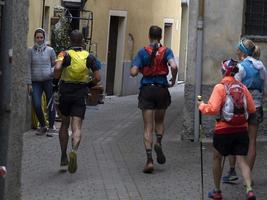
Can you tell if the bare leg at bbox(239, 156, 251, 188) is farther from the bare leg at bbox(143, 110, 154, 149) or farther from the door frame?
the door frame

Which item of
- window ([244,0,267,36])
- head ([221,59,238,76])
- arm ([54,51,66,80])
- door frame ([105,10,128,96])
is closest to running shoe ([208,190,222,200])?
head ([221,59,238,76])

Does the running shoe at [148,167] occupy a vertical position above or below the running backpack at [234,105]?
below

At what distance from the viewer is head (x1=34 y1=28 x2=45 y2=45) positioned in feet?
38.8

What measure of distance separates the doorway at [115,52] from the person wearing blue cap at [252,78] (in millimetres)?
13219

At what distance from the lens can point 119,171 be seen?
365 inches

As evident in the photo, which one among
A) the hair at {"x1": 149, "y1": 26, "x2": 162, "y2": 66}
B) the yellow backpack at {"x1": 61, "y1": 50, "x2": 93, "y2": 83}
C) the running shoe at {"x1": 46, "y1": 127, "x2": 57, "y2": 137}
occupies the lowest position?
the running shoe at {"x1": 46, "y1": 127, "x2": 57, "y2": 137}

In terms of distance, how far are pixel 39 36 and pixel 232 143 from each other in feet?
17.6

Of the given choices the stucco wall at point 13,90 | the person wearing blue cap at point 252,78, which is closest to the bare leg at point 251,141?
the person wearing blue cap at point 252,78

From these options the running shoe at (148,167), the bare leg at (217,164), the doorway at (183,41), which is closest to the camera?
the bare leg at (217,164)

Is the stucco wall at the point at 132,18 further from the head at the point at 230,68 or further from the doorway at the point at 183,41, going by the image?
the head at the point at 230,68

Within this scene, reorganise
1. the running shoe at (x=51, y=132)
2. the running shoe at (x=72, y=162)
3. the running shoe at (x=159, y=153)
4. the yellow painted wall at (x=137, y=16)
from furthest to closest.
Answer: the yellow painted wall at (x=137, y=16)
the running shoe at (x=51, y=132)
the running shoe at (x=159, y=153)
the running shoe at (x=72, y=162)

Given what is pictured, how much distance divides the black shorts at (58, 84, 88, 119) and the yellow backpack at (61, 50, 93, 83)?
88 millimetres

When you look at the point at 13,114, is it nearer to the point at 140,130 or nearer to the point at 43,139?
the point at 43,139

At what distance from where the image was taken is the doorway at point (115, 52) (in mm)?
21641
